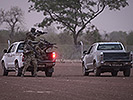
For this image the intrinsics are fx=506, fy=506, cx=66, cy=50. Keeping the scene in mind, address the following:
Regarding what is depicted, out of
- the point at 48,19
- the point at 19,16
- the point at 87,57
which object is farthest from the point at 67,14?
the point at 87,57

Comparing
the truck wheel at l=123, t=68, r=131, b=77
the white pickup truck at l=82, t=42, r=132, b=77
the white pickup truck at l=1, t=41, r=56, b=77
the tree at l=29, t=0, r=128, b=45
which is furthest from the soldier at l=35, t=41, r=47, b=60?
the tree at l=29, t=0, r=128, b=45

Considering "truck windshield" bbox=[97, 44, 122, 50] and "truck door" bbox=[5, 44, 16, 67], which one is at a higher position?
"truck windshield" bbox=[97, 44, 122, 50]

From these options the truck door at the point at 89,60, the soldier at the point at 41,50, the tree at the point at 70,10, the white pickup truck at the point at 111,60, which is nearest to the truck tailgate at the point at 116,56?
the white pickup truck at the point at 111,60

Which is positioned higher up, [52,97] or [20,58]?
[20,58]

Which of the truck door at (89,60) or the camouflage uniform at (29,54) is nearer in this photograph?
the camouflage uniform at (29,54)

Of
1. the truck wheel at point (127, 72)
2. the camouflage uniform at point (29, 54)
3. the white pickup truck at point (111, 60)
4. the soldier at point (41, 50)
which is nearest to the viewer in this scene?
the camouflage uniform at point (29, 54)

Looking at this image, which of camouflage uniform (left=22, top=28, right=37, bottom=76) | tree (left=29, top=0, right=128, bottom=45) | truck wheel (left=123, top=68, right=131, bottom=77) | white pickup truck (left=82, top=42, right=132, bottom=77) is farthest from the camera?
tree (left=29, top=0, right=128, bottom=45)

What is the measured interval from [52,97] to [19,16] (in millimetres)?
74142

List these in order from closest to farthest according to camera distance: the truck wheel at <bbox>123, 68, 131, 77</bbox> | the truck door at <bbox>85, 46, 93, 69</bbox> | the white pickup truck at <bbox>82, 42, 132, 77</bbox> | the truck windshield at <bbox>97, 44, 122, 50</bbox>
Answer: the white pickup truck at <bbox>82, 42, 132, 77</bbox> → the truck wheel at <bbox>123, 68, 131, 77</bbox> → the truck windshield at <bbox>97, 44, 122, 50</bbox> → the truck door at <bbox>85, 46, 93, 69</bbox>


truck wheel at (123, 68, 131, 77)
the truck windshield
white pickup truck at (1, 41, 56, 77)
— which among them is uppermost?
the truck windshield

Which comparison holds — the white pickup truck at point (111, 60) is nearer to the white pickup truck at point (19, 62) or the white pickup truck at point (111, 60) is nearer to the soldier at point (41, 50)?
the white pickup truck at point (19, 62)

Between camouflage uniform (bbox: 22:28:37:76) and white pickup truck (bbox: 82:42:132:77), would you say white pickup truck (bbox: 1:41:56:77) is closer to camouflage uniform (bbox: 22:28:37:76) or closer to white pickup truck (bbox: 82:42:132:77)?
camouflage uniform (bbox: 22:28:37:76)

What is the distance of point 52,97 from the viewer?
11.7 meters

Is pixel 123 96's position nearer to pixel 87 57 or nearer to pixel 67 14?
pixel 87 57
